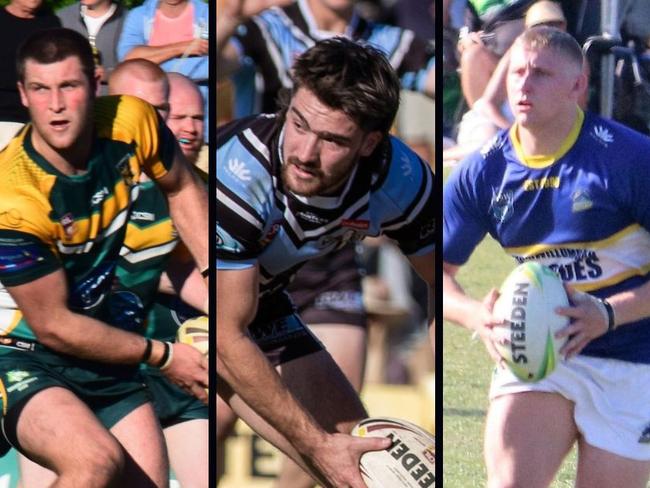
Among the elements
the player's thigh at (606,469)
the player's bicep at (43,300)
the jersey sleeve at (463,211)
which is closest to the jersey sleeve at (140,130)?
the player's bicep at (43,300)

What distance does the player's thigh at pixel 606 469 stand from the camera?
18.4 ft

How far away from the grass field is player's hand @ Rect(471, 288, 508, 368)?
4cm

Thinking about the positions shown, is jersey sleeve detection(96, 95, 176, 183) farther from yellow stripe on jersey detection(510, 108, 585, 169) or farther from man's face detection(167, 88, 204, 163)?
yellow stripe on jersey detection(510, 108, 585, 169)

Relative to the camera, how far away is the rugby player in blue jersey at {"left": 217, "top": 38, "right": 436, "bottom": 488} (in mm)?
5527

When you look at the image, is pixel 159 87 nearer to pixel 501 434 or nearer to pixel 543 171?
pixel 543 171

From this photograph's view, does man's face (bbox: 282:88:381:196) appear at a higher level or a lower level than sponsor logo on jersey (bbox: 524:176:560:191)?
higher

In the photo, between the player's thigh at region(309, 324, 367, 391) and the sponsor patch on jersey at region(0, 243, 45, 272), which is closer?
the sponsor patch on jersey at region(0, 243, 45, 272)

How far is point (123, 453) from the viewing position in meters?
5.43

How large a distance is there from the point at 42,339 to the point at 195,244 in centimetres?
72

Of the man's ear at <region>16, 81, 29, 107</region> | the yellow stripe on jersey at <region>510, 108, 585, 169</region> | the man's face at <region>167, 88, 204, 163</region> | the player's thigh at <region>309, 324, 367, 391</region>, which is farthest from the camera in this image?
the player's thigh at <region>309, 324, 367, 391</region>

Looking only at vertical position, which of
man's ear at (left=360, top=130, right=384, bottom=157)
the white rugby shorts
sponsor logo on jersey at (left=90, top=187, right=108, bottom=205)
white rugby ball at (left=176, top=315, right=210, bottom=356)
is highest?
man's ear at (left=360, top=130, right=384, bottom=157)

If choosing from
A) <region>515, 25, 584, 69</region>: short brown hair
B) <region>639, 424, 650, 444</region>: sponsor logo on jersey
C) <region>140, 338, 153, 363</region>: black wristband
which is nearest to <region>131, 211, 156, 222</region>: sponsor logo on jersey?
<region>140, 338, 153, 363</region>: black wristband

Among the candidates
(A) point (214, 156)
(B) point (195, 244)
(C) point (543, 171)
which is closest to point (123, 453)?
(B) point (195, 244)

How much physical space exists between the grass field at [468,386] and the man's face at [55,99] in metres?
1.56
